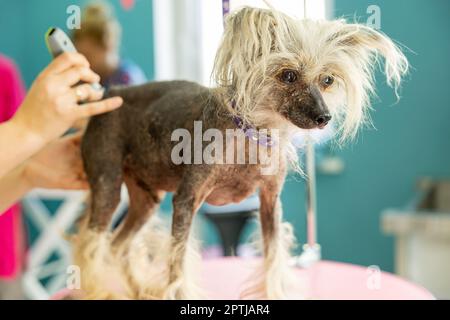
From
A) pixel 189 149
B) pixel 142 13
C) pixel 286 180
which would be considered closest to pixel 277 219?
pixel 286 180

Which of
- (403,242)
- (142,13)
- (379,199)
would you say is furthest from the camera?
(142,13)

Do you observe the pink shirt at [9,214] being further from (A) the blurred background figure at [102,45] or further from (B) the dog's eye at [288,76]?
(B) the dog's eye at [288,76]

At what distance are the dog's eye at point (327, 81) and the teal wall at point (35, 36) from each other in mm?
1760

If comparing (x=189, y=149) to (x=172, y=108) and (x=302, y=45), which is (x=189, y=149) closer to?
(x=172, y=108)

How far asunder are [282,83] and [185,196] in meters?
0.17

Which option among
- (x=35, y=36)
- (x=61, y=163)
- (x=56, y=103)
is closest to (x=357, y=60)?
(x=56, y=103)

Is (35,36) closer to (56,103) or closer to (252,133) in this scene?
(56,103)

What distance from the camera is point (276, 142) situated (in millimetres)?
604

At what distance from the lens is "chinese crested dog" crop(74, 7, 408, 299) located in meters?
0.55

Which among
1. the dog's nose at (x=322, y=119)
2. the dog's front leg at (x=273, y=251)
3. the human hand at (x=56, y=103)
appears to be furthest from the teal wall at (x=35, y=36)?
the dog's nose at (x=322, y=119)

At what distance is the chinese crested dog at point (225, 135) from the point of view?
1.79 ft

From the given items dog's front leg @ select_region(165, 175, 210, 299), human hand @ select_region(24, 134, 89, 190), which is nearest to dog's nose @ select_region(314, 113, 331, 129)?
dog's front leg @ select_region(165, 175, 210, 299)

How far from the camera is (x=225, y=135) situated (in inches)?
23.8
